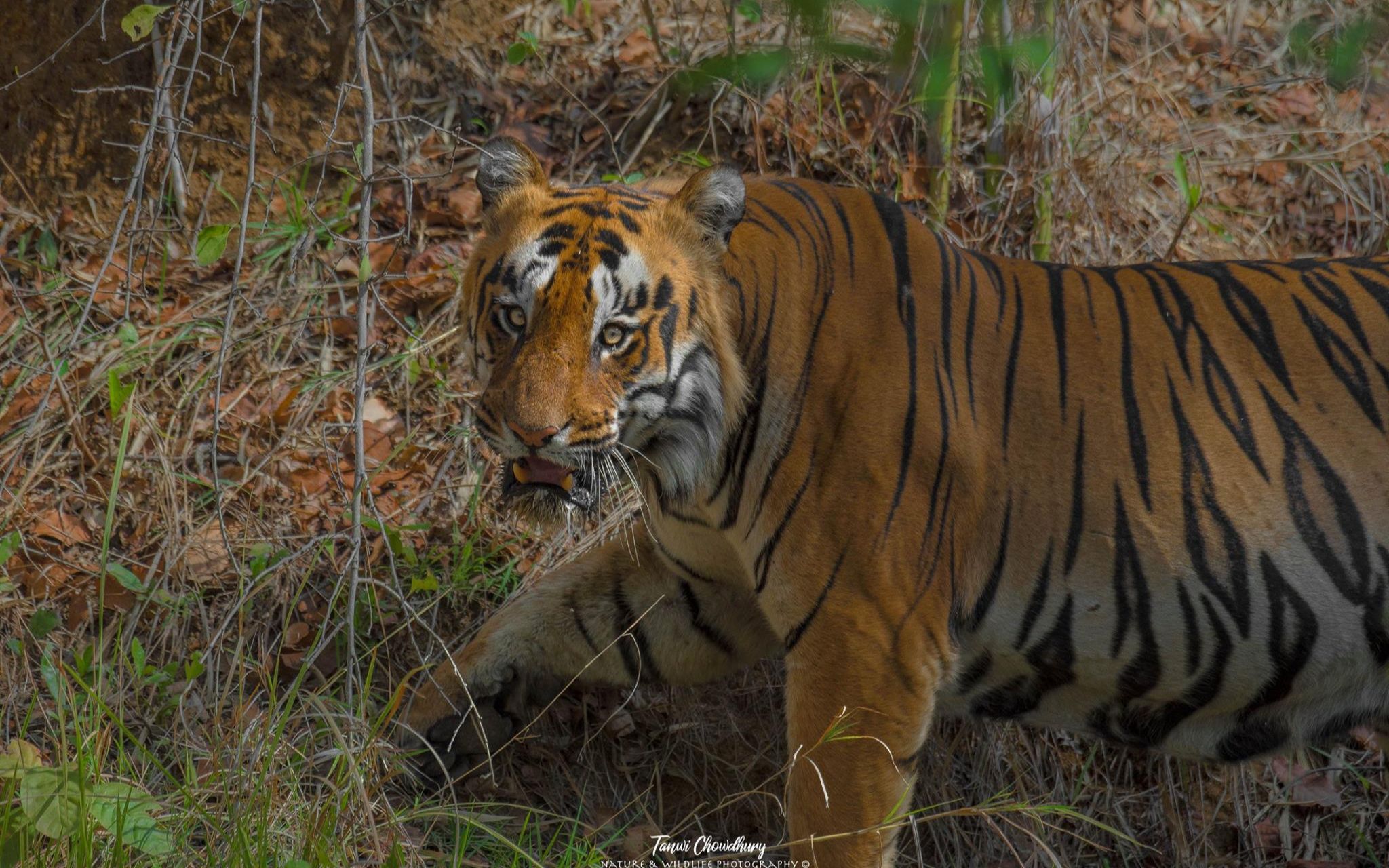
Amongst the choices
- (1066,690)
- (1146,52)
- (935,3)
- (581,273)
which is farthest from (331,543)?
(1146,52)

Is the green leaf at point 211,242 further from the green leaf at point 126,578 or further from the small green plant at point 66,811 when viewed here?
the small green plant at point 66,811

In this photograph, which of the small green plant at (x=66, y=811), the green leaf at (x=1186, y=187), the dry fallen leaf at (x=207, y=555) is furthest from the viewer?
the green leaf at (x=1186, y=187)

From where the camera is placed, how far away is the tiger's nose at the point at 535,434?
8.93 feet

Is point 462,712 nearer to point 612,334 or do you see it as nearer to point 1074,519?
point 612,334

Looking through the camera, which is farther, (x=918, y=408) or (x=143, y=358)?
(x=143, y=358)

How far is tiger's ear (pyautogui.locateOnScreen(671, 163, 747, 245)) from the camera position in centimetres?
291

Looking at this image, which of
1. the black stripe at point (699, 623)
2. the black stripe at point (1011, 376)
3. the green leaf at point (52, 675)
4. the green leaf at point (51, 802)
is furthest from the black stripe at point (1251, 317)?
the green leaf at point (52, 675)

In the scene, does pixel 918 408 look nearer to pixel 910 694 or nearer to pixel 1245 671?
pixel 910 694

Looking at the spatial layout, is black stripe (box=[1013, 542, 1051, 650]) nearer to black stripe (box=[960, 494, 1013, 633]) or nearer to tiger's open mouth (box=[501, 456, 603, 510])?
black stripe (box=[960, 494, 1013, 633])

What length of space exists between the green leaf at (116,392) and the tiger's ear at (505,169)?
52.5 inches

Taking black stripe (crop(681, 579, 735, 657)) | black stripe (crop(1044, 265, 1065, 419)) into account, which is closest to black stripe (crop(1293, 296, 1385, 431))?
black stripe (crop(1044, 265, 1065, 419))

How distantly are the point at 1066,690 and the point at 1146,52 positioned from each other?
311 cm

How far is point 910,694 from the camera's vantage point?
2963mm

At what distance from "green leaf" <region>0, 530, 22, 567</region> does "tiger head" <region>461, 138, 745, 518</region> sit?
5.22 feet
